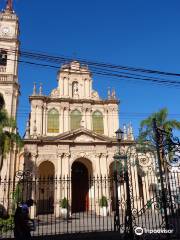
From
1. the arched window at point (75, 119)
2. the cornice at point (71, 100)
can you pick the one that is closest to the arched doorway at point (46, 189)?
the arched window at point (75, 119)

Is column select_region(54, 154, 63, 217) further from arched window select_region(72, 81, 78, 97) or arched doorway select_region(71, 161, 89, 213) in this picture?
arched window select_region(72, 81, 78, 97)

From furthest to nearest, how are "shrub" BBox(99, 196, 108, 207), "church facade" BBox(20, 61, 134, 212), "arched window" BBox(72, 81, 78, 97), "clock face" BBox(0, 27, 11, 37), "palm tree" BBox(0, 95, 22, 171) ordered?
"arched window" BBox(72, 81, 78, 97)
"clock face" BBox(0, 27, 11, 37)
"church facade" BBox(20, 61, 134, 212)
"shrub" BBox(99, 196, 108, 207)
"palm tree" BBox(0, 95, 22, 171)

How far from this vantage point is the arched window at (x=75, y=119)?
30594mm

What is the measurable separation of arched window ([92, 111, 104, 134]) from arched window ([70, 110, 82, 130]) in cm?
185

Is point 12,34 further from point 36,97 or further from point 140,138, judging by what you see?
point 140,138

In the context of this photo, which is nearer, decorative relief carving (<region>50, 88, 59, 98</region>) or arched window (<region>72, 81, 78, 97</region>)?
decorative relief carving (<region>50, 88, 59, 98</region>)

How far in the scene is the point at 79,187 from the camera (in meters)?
29.4

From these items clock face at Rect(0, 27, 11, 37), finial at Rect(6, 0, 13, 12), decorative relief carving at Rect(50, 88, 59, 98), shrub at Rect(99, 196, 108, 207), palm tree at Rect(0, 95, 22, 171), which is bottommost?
shrub at Rect(99, 196, 108, 207)

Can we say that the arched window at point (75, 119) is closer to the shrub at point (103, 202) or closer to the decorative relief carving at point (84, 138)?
the decorative relief carving at point (84, 138)

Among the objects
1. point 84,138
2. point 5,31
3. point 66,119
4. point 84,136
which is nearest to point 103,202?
point 84,138

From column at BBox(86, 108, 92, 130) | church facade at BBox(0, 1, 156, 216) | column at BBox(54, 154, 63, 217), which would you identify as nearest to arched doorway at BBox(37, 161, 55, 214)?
church facade at BBox(0, 1, 156, 216)

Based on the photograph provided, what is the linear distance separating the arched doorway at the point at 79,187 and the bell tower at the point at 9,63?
9.59 m

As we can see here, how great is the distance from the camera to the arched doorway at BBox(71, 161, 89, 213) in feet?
93.4

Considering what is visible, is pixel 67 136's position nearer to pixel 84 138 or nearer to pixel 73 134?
pixel 73 134
